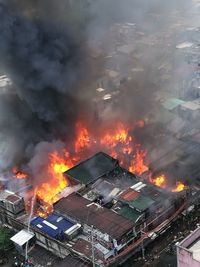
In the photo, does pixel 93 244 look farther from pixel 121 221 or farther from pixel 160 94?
pixel 160 94

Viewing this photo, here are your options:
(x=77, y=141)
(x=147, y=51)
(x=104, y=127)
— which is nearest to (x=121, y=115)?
(x=104, y=127)

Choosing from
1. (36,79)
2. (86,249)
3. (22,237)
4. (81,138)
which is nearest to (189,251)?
(86,249)

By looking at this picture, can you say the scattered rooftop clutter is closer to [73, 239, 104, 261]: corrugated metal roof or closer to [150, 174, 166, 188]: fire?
[73, 239, 104, 261]: corrugated metal roof

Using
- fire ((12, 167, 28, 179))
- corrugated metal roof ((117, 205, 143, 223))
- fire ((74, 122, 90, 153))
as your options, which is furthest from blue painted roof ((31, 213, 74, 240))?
fire ((74, 122, 90, 153))

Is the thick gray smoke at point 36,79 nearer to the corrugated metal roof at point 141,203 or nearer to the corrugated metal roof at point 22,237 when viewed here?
the corrugated metal roof at point 22,237

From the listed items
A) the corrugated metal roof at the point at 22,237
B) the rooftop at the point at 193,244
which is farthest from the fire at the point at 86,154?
the rooftop at the point at 193,244

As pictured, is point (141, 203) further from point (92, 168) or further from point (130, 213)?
point (92, 168)
